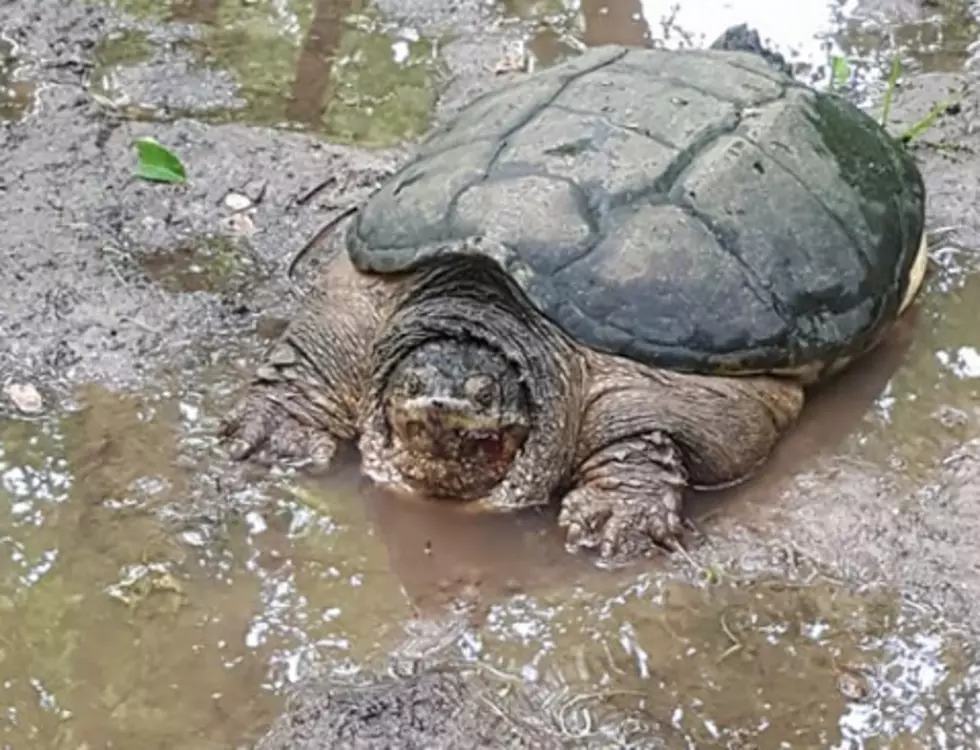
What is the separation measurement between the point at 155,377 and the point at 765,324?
159 centimetres

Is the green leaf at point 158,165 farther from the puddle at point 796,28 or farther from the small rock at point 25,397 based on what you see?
the puddle at point 796,28

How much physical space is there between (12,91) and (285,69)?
3.15 ft

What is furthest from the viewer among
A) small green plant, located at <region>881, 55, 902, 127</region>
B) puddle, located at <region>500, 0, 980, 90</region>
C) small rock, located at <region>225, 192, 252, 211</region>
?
puddle, located at <region>500, 0, 980, 90</region>

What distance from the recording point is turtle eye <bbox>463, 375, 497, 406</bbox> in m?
3.28

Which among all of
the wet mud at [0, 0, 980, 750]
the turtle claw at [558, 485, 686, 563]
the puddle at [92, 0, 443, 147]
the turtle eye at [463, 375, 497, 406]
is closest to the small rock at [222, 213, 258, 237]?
the wet mud at [0, 0, 980, 750]

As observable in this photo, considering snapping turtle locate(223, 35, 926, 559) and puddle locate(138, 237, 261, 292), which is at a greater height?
snapping turtle locate(223, 35, 926, 559)

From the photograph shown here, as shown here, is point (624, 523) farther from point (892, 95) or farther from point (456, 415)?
point (892, 95)

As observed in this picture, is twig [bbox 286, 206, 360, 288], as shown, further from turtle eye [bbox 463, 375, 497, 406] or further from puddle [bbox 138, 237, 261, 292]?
turtle eye [bbox 463, 375, 497, 406]

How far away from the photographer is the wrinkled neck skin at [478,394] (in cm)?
330

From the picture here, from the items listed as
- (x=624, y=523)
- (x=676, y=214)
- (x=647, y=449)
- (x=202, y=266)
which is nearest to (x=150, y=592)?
(x=624, y=523)

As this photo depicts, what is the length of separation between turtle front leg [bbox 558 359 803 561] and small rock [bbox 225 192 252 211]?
1.59m

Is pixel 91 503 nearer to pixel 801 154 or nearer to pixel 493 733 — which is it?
pixel 493 733

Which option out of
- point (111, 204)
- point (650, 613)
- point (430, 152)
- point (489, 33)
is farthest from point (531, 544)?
point (489, 33)

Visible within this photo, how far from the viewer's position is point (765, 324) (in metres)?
3.37
